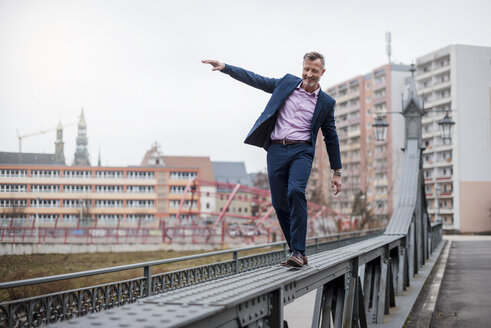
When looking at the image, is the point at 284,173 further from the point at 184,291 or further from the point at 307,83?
the point at 184,291

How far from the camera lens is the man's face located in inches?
191

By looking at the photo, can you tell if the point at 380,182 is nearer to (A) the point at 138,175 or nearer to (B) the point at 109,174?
(A) the point at 138,175

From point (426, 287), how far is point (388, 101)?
3026 inches

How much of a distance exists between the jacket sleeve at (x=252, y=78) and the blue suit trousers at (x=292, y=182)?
0.51m

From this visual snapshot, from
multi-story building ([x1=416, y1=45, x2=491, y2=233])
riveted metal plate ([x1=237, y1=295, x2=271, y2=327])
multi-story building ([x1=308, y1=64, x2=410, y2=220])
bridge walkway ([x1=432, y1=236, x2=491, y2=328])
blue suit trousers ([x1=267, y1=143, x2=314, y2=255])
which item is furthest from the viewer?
multi-story building ([x1=308, y1=64, x2=410, y2=220])

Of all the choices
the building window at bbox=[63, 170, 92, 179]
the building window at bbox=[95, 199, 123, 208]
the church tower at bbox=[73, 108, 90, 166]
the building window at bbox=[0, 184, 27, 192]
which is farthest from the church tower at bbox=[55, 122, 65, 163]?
the building window at bbox=[95, 199, 123, 208]

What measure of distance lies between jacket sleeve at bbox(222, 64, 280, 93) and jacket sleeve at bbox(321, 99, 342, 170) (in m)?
0.52

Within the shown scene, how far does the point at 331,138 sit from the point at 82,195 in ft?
72.7

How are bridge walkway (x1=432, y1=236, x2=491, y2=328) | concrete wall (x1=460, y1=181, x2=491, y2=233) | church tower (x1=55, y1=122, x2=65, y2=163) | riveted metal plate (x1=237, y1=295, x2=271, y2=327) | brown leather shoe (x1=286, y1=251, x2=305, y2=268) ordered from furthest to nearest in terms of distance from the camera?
concrete wall (x1=460, y1=181, x2=491, y2=233) → church tower (x1=55, y1=122, x2=65, y2=163) → bridge walkway (x1=432, y1=236, x2=491, y2=328) → brown leather shoe (x1=286, y1=251, x2=305, y2=268) → riveted metal plate (x1=237, y1=295, x2=271, y2=327)

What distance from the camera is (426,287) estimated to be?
1314 centimetres

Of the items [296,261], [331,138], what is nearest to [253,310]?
[296,261]

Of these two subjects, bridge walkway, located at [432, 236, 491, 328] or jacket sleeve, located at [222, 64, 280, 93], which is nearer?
jacket sleeve, located at [222, 64, 280, 93]

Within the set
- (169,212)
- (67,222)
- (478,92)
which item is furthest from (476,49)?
(67,222)

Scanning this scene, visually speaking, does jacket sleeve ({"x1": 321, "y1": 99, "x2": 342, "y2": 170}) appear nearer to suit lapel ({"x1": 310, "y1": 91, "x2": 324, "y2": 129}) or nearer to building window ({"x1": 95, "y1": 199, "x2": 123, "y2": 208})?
suit lapel ({"x1": 310, "y1": 91, "x2": 324, "y2": 129})
